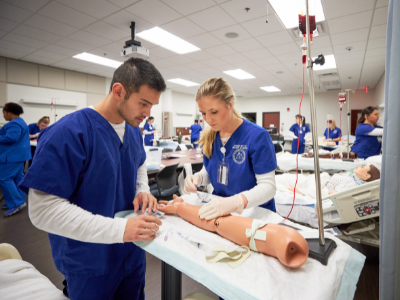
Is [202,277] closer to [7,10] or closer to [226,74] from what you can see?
[7,10]

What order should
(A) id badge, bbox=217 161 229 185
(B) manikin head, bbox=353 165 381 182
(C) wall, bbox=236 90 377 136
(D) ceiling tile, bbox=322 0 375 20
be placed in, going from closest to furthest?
(A) id badge, bbox=217 161 229 185, (B) manikin head, bbox=353 165 381 182, (D) ceiling tile, bbox=322 0 375 20, (C) wall, bbox=236 90 377 136

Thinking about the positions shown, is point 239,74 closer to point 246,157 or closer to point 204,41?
point 204,41

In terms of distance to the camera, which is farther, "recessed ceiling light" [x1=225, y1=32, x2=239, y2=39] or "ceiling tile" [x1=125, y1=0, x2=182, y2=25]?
"recessed ceiling light" [x1=225, y1=32, x2=239, y2=39]

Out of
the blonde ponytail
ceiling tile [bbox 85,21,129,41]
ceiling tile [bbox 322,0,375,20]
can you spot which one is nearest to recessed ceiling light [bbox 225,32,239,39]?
ceiling tile [bbox 322,0,375,20]

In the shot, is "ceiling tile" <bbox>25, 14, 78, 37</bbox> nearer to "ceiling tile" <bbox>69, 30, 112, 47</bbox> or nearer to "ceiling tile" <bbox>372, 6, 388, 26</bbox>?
"ceiling tile" <bbox>69, 30, 112, 47</bbox>

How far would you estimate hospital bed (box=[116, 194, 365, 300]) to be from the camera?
23.1 inches

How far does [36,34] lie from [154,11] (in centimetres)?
248

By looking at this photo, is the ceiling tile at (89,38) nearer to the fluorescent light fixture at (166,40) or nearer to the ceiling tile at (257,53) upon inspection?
the fluorescent light fixture at (166,40)

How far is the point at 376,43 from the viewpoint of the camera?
4.29 meters

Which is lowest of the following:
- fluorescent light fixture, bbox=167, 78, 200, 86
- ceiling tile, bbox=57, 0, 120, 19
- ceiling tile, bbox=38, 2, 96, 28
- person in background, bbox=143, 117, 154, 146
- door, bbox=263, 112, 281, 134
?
person in background, bbox=143, 117, 154, 146

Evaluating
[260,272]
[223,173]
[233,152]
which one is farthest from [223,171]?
[260,272]

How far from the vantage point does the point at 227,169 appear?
3.90 feet

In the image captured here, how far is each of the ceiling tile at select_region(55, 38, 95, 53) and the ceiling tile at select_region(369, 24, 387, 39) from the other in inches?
207

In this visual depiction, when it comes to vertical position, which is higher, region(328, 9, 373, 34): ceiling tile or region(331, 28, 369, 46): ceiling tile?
region(331, 28, 369, 46): ceiling tile
